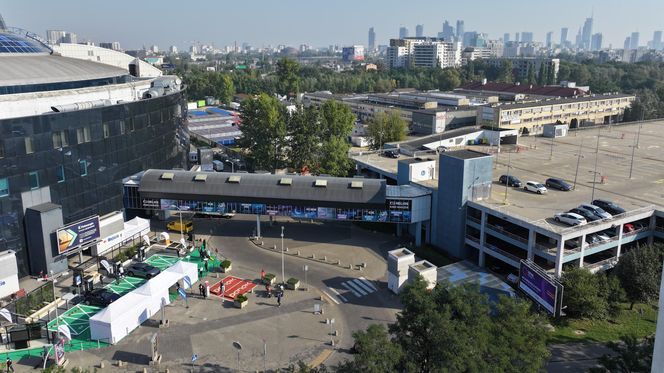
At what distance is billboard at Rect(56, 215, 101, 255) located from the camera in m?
41.3

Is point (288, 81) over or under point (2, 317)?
over

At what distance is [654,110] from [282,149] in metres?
83.3

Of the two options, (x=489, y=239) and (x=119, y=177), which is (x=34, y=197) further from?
(x=489, y=239)

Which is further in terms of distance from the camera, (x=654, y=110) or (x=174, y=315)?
(x=654, y=110)

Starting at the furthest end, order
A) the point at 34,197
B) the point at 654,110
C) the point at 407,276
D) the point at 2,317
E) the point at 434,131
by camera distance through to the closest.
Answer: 1. the point at 654,110
2. the point at 434,131
3. the point at 34,197
4. the point at 407,276
5. the point at 2,317

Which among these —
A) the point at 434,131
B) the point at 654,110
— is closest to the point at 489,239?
the point at 434,131

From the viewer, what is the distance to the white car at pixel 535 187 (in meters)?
49.1

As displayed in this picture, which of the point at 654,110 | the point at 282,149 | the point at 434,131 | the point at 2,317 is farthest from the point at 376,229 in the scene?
the point at 654,110

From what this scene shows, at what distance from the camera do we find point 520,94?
138 metres

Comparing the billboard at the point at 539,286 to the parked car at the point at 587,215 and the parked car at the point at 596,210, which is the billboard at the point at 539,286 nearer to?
the parked car at the point at 587,215

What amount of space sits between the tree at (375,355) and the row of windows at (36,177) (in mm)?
32120

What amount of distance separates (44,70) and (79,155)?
41.1 feet

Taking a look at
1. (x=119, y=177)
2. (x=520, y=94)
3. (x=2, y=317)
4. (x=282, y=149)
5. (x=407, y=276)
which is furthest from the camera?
(x=520, y=94)

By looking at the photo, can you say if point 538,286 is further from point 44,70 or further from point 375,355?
point 44,70
